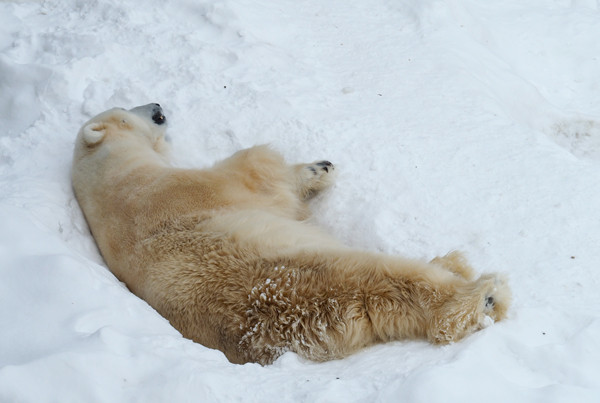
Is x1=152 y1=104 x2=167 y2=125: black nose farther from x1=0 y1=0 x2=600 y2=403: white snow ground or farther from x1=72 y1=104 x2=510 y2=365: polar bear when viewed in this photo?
x1=72 y1=104 x2=510 y2=365: polar bear

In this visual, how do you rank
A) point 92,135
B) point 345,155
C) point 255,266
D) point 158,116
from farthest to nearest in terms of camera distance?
point 158,116
point 345,155
point 92,135
point 255,266

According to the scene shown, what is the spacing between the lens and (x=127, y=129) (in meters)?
4.75

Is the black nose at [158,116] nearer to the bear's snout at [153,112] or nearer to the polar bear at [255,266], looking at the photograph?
the bear's snout at [153,112]

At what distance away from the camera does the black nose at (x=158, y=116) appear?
4.92 meters

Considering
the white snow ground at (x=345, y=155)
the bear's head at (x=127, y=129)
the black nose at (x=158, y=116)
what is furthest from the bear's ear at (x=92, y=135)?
the black nose at (x=158, y=116)

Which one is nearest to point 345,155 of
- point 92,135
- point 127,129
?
point 127,129

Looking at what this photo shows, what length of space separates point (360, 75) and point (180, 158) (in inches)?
67.6

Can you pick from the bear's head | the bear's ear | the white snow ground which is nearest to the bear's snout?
the bear's head

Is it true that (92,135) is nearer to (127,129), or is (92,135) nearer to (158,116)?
(127,129)

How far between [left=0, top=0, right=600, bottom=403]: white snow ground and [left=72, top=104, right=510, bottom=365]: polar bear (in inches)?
5.5

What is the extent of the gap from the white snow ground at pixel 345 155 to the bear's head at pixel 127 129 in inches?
7.9

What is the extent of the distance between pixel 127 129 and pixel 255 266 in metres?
Answer: 1.96

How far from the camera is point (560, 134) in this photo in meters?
5.49

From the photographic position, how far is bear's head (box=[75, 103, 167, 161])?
4.57 metres
